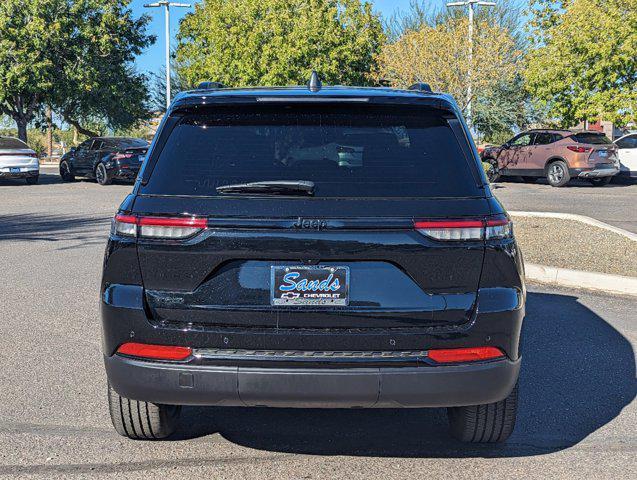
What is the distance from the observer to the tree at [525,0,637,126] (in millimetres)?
26875

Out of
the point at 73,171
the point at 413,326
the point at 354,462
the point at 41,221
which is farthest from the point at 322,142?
the point at 73,171

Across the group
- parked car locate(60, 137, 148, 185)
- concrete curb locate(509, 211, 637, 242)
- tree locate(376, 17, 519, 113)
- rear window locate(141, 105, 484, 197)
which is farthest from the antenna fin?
tree locate(376, 17, 519, 113)

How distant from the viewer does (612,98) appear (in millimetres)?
27516

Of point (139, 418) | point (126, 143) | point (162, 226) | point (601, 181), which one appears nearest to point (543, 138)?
point (601, 181)

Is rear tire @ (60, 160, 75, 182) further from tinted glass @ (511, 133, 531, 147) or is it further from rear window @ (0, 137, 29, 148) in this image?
tinted glass @ (511, 133, 531, 147)

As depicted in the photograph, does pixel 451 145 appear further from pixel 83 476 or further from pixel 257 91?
pixel 83 476

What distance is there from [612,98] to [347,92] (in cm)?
2611

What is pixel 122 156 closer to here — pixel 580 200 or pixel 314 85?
pixel 580 200

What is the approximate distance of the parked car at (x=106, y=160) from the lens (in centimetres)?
2480

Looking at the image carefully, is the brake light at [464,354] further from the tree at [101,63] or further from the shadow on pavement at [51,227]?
the tree at [101,63]

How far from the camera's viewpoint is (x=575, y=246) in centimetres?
1091

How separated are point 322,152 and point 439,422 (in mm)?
1798

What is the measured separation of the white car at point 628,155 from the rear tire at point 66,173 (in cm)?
1846

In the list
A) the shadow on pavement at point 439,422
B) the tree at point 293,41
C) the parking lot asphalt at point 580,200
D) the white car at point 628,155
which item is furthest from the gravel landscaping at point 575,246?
the tree at point 293,41
